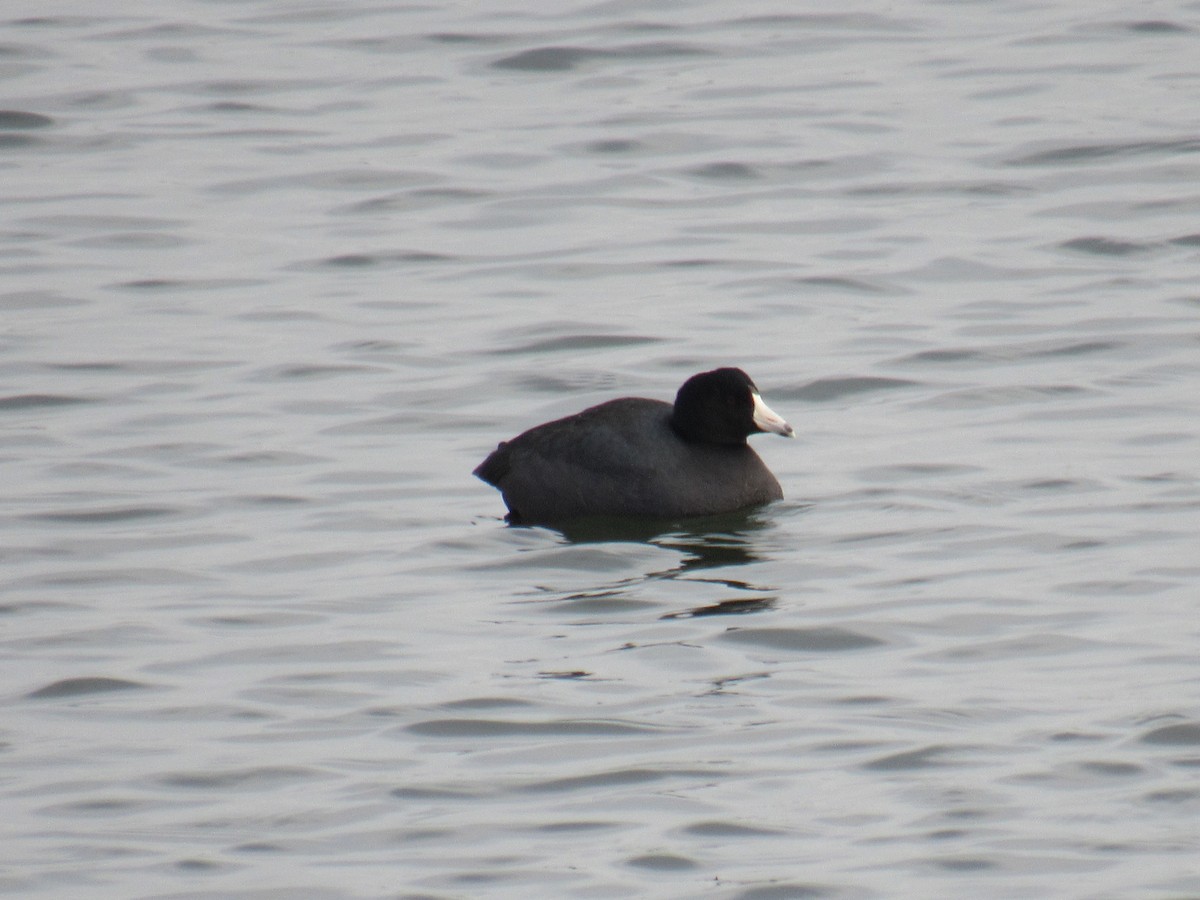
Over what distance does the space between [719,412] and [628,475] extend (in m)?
0.58

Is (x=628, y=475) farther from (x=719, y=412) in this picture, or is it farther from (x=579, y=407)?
(x=579, y=407)

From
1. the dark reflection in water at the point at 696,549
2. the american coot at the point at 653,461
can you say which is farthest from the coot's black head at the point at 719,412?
the dark reflection in water at the point at 696,549

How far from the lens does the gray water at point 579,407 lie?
763 centimetres

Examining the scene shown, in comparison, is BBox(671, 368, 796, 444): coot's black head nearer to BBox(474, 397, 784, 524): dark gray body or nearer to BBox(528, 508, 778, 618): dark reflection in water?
BBox(474, 397, 784, 524): dark gray body

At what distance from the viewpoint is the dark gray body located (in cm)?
1155

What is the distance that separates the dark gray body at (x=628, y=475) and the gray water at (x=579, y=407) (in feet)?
0.58

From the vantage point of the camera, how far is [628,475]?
11.6 meters

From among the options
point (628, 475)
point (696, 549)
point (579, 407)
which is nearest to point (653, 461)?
point (628, 475)

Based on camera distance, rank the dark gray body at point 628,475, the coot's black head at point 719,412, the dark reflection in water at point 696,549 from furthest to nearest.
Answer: the coot's black head at point 719,412 < the dark gray body at point 628,475 < the dark reflection in water at point 696,549

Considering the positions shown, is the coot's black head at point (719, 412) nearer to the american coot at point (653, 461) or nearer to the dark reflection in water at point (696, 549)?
the american coot at point (653, 461)

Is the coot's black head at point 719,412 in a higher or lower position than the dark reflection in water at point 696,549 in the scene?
higher

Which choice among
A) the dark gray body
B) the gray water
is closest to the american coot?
the dark gray body

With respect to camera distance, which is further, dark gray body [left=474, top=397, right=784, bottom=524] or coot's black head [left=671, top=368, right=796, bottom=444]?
coot's black head [left=671, top=368, right=796, bottom=444]

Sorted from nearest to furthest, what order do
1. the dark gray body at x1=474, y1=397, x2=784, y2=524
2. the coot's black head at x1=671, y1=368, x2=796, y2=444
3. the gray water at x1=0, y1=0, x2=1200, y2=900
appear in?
the gray water at x1=0, y1=0, x2=1200, y2=900 → the dark gray body at x1=474, y1=397, x2=784, y2=524 → the coot's black head at x1=671, y1=368, x2=796, y2=444
